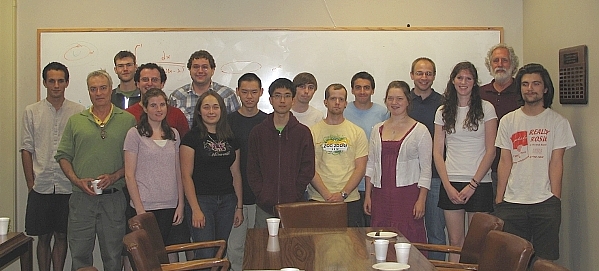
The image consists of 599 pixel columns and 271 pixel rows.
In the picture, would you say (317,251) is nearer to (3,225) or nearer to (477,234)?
(477,234)

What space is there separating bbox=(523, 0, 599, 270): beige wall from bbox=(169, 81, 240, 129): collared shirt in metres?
2.53

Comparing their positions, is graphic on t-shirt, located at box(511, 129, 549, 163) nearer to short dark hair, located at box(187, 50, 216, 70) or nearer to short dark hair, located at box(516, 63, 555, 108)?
short dark hair, located at box(516, 63, 555, 108)

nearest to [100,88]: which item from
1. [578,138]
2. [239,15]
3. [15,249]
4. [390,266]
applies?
[239,15]

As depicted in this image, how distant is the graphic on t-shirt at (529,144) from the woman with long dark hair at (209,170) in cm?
192

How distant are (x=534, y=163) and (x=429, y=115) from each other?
97 cm

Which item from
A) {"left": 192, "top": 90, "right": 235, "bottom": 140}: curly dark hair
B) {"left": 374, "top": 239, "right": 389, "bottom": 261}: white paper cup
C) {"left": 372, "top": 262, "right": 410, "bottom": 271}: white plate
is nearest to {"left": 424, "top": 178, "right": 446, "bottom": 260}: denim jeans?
{"left": 192, "top": 90, "right": 235, "bottom": 140}: curly dark hair

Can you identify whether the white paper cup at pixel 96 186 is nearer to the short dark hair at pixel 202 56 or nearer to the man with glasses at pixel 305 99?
the short dark hair at pixel 202 56

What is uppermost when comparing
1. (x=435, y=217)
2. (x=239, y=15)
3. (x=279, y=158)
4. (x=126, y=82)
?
(x=239, y=15)

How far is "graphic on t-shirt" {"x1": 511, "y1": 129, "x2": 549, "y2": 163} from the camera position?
4414 mm

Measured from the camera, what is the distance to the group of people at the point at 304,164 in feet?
14.7

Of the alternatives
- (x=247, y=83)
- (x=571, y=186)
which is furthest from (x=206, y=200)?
(x=571, y=186)

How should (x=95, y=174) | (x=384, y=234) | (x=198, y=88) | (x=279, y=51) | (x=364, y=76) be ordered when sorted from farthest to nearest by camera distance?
1. (x=279, y=51)
2. (x=198, y=88)
3. (x=364, y=76)
4. (x=95, y=174)
5. (x=384, y=234)

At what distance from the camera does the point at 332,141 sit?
4.92 metres

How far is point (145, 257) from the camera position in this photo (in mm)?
2881
